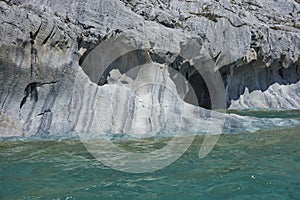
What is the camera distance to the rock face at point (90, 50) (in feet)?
34.8

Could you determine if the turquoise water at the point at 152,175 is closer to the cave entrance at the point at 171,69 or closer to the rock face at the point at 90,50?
the rock face at the point at 90,50

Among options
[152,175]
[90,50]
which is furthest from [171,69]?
[152,175]

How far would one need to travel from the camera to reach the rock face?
10.6 m

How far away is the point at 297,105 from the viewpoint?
74.4 feet

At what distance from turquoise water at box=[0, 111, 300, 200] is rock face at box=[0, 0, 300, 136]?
1.80m

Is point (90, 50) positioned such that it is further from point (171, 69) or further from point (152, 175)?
point (152, 175)

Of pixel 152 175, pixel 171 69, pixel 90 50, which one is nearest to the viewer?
pixel 152 175

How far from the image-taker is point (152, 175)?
270 inches

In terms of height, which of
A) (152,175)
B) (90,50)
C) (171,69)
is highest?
(90,50)

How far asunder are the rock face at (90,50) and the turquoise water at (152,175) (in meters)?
1.80

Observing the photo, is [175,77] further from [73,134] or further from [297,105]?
[297,105]

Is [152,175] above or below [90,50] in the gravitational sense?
below

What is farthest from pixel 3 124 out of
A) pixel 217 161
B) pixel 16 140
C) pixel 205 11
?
pixel 205 11

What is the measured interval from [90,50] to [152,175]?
7056 mm
